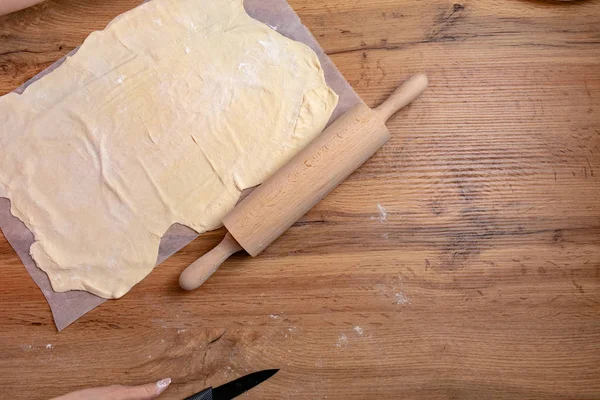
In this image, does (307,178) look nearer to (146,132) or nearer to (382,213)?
(382,213)

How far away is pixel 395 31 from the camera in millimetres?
1175

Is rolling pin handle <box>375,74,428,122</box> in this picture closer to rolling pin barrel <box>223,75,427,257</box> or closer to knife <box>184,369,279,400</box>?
rolling pin barrel <box>223,75,427,257</box>

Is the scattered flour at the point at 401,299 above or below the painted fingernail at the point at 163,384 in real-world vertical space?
below

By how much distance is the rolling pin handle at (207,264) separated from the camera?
3.21ft

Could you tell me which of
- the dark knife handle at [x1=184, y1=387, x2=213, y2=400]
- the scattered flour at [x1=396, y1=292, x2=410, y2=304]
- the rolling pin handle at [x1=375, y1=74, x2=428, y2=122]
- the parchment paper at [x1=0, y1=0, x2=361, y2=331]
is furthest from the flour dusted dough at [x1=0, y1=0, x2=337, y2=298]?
the scattered flour at [x1=396, y1=292, x2=410, y2=304]

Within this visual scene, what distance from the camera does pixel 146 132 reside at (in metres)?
1.08

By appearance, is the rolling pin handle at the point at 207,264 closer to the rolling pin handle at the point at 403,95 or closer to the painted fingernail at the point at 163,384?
the painted fingernail at the point at 163,384

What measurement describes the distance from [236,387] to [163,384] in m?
0.13

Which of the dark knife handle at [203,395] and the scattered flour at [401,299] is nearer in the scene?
the dark knife handle at [203,395]

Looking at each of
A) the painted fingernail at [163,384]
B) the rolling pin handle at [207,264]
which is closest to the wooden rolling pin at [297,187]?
the rolling pin handle at [207,264]

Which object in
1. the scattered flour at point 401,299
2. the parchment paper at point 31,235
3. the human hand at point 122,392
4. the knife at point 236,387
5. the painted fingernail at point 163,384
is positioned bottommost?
the scattered flour at point 401,299

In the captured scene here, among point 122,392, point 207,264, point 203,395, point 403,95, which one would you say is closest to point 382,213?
point 403,95

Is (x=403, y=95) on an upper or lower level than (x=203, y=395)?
upper

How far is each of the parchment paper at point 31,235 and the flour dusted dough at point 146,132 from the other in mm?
15
